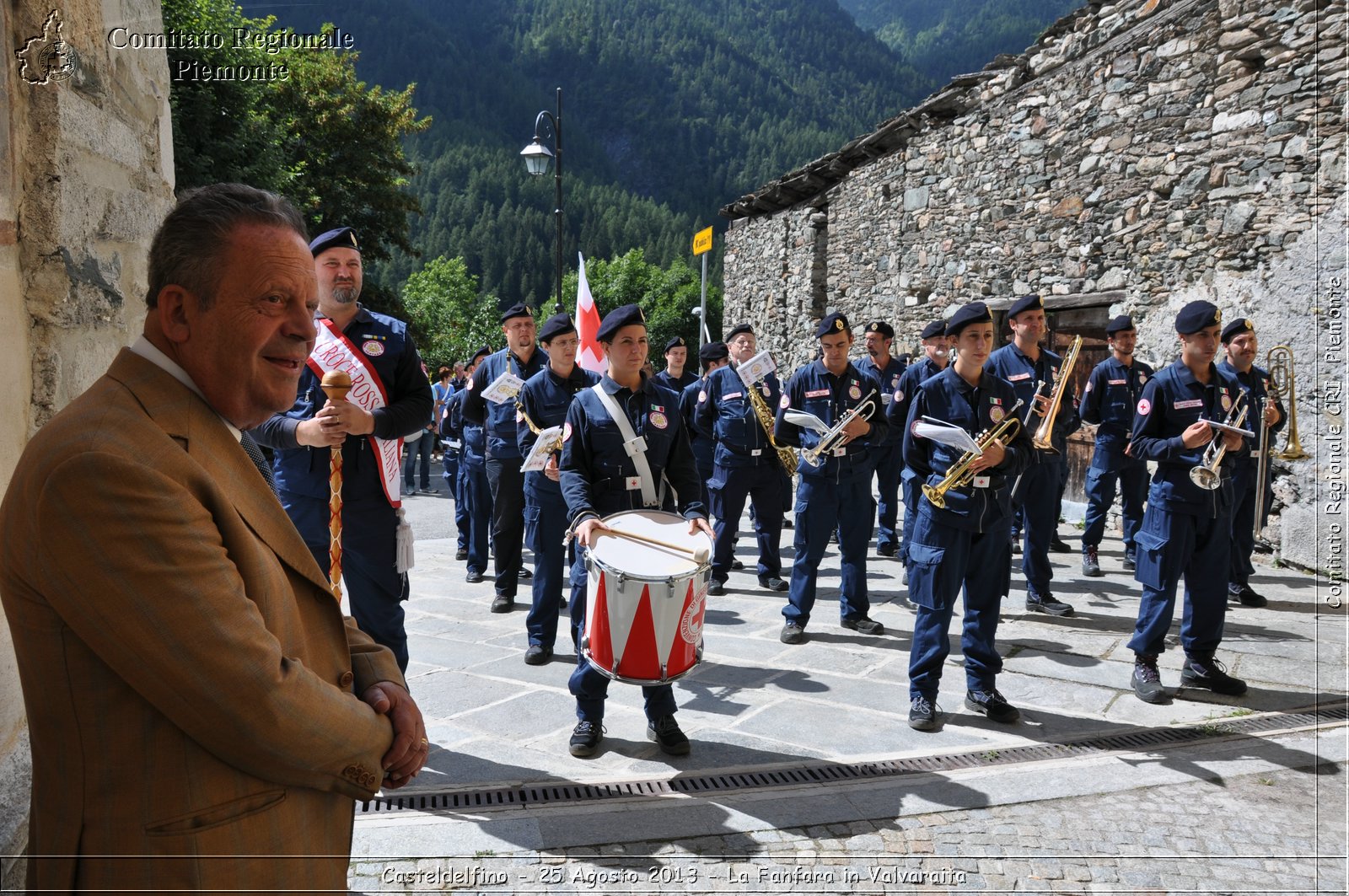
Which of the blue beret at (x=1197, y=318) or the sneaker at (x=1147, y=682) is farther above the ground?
the blue beret at (x=1197, y=318)

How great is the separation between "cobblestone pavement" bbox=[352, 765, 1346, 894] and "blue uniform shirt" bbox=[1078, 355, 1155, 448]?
4.78m

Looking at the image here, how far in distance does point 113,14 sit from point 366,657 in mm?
2231

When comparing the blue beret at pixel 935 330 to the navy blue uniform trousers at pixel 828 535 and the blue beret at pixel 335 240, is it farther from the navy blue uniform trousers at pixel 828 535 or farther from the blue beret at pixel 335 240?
the blue beret at pixel 335 240

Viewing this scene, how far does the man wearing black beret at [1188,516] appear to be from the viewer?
5.09 m

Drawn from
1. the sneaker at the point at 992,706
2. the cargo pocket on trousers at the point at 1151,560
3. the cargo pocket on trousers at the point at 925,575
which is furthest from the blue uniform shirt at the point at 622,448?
the cargo pocket on trousers at the point at 1151,560

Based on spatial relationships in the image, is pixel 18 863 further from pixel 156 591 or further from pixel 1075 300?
pixel 1075 300

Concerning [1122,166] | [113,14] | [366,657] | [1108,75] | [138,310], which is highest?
[1108,75]

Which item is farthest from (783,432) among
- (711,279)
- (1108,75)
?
(711,279)

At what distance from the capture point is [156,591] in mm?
1248

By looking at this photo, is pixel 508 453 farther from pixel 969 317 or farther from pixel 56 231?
pixel 56 231

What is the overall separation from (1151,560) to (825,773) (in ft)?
8.16

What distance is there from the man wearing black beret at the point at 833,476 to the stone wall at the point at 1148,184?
15.4ft

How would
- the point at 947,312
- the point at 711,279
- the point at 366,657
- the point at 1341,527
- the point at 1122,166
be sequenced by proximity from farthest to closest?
the point at 711,279 < the point at 947,312 < the point at 1122,166 < the point at 1341,527 < the point at 366,657

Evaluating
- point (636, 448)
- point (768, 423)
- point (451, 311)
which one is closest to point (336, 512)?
point (636, 448)
